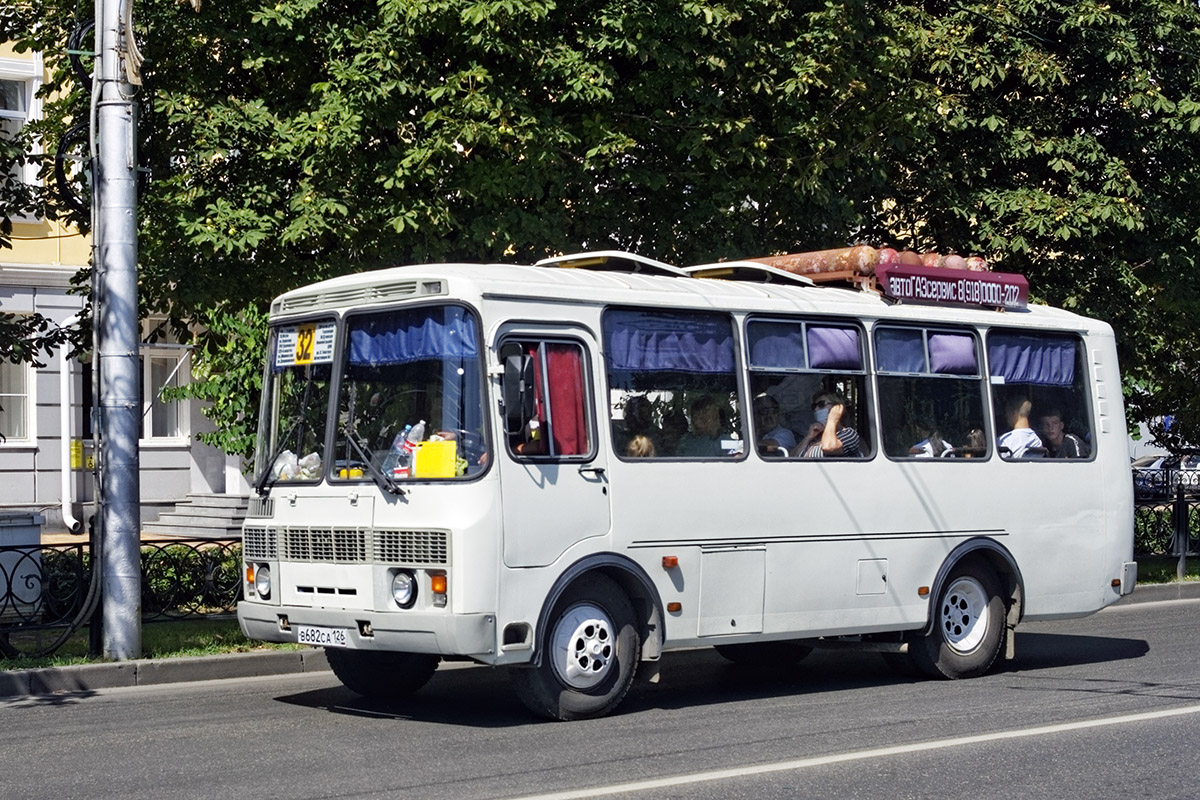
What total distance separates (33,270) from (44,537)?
4489 millimetres

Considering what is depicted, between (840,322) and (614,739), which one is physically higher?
(840,322)

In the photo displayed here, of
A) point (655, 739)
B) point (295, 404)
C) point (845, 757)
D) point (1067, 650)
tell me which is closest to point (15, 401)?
point (295, 404)

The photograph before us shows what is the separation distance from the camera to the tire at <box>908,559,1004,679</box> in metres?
12.6

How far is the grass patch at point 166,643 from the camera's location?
12555mm

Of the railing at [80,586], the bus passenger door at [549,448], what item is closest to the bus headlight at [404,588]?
the bus passenger door at [549,448]

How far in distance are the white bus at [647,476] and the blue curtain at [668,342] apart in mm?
17

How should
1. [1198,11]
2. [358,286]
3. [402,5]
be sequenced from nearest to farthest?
[358,286] → [402,5] → [1198,11]

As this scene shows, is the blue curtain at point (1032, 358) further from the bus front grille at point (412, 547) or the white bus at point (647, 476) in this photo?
the bus front grille at point (412, 547)

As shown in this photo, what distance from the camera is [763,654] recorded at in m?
13.8

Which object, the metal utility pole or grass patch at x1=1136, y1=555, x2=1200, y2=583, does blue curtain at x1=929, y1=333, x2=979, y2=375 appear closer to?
the metal utility pole

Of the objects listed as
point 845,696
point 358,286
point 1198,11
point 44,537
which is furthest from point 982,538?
point 44,537

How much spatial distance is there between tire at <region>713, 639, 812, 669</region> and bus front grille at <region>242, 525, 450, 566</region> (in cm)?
415

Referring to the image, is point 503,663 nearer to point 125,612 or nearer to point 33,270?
point 125,612

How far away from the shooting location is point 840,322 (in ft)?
40.1
